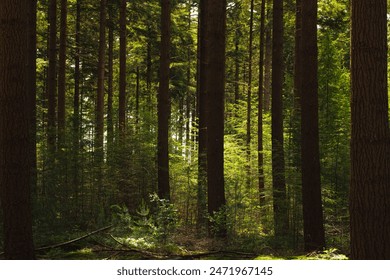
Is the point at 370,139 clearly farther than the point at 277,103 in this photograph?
No

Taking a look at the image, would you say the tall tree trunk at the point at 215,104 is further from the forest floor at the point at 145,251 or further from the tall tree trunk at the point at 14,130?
the tall tree trunk at the point at 14,130

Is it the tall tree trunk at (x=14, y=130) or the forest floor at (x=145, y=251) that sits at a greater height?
the tall tree trunk at (x=14, y=130)

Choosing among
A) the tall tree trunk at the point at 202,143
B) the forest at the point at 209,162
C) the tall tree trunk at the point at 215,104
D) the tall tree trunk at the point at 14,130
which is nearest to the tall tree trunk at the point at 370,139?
the forest at the point at 209,162

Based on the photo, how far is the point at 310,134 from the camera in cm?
1030

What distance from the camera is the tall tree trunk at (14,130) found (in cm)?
649

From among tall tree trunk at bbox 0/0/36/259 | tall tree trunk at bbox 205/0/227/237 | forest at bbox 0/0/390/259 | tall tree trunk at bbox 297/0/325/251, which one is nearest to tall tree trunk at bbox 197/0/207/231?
forest at bbox 0/0/390/259

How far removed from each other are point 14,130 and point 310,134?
254 inches

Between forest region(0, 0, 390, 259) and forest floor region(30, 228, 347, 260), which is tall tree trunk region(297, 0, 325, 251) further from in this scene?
forest floor region(30, 228, 347, 260)

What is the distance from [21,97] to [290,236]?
8090 millimetres

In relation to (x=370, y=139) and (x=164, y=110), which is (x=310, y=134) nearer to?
(x=370, y=139)

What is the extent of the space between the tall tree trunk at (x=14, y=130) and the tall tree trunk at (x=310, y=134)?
6203 mm

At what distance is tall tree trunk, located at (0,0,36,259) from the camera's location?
21.3ft

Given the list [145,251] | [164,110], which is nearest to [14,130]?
[145,251]

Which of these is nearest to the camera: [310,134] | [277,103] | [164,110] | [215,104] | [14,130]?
[14,130]
